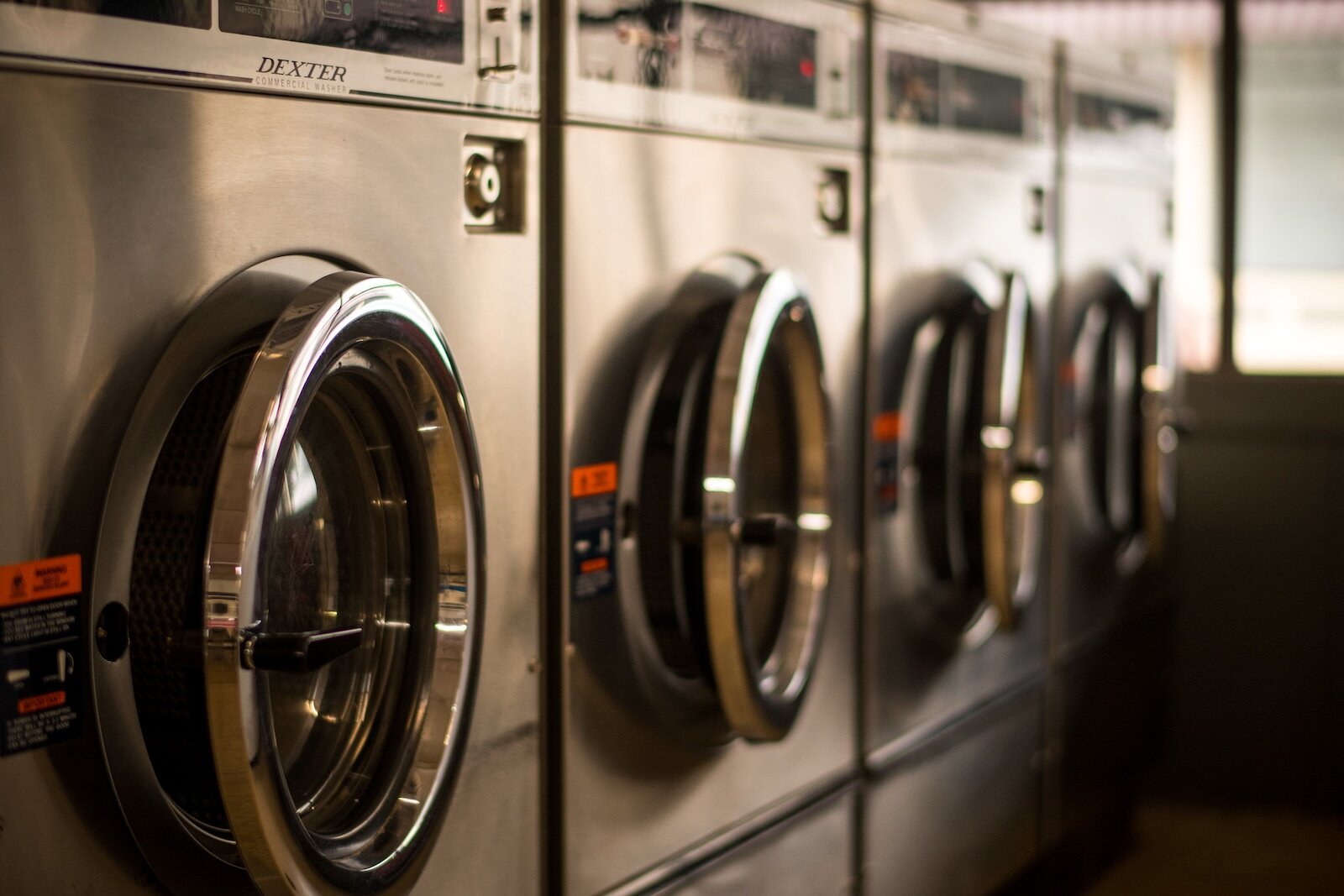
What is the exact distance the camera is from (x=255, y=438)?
1117 mm

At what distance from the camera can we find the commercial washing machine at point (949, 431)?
7.65 ft

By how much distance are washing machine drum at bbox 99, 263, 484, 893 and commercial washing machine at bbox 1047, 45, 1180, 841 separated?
1.87m

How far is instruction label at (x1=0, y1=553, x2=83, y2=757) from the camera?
1.09 m

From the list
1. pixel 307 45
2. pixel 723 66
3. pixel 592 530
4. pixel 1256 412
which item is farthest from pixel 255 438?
pixel 1256 412

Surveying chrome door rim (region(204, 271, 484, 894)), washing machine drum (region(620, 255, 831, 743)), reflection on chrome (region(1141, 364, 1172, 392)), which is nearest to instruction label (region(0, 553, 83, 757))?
chrome door rim (region(204, 271, 484, 894))

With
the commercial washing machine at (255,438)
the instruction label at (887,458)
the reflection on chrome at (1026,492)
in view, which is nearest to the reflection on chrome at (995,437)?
the instruction label at (887,458)

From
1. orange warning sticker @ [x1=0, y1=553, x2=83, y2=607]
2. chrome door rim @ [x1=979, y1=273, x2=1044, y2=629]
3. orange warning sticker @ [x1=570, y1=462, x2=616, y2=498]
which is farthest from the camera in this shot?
Answer: chrome door rim @ [x1=979, y1=273, x2=1044, y2=629]

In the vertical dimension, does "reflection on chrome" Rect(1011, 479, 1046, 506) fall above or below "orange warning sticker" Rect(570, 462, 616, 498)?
below

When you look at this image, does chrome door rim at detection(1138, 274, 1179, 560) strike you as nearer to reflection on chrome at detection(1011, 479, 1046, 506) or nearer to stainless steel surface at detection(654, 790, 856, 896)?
reflection on chrome at detection(1011, 479, 1046, 506)

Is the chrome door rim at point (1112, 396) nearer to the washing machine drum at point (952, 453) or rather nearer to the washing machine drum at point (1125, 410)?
the washing machine drum at point (1125, 410)

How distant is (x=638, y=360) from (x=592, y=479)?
17cm

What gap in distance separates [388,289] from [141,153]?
0.23 metres

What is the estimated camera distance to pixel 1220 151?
4094 mm

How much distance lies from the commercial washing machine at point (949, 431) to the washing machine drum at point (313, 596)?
3.39ft
